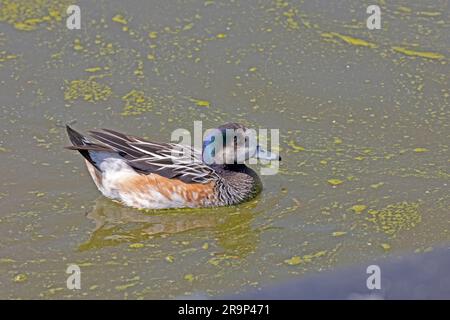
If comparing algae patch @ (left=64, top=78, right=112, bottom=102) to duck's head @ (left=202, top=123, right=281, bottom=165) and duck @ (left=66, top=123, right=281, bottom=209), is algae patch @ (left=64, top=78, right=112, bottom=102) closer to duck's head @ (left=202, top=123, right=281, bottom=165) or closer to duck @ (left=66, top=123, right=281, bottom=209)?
duck @ (left=66, top=123, right=281, bottom=209)

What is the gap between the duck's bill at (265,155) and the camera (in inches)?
305

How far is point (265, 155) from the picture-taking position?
7789mm

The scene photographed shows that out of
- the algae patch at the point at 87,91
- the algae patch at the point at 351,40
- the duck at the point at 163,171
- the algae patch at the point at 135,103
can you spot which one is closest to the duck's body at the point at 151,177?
the duck at the point at 163,171

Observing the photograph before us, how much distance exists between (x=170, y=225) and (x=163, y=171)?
0.54 metres

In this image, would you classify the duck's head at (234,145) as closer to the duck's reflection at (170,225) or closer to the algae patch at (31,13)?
the duck's reflection at (170,225)

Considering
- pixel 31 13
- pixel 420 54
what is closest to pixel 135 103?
pixel 31 13

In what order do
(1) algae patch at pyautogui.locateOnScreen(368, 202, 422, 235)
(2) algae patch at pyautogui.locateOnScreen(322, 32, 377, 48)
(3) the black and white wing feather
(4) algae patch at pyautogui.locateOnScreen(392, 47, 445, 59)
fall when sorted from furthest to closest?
(2) algae patch at pyautogui.locateOnScreen(322, 32, 377, 48) → (4) algae patch at pyautogui.locateOnScreen(392, 47, 445, 59) → (3) the black and white wing feather → (1) algae patch at pyautogui.locateOnScreen(368, 202, 422, 235)

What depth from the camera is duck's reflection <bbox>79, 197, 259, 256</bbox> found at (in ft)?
23.8

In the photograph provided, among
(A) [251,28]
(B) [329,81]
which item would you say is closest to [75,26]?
(A) [251,28]

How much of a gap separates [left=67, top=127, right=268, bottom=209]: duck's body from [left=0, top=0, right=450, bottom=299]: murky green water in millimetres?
125

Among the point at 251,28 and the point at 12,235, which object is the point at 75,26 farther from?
the point at 12,235

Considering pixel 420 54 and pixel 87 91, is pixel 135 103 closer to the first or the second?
pixel 87 91

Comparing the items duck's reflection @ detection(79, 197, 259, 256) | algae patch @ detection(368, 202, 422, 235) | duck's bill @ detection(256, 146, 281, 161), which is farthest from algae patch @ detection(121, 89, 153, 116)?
algae patch @ detection(368, 202, 422, 235)

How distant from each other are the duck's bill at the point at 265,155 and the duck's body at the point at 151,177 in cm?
24
